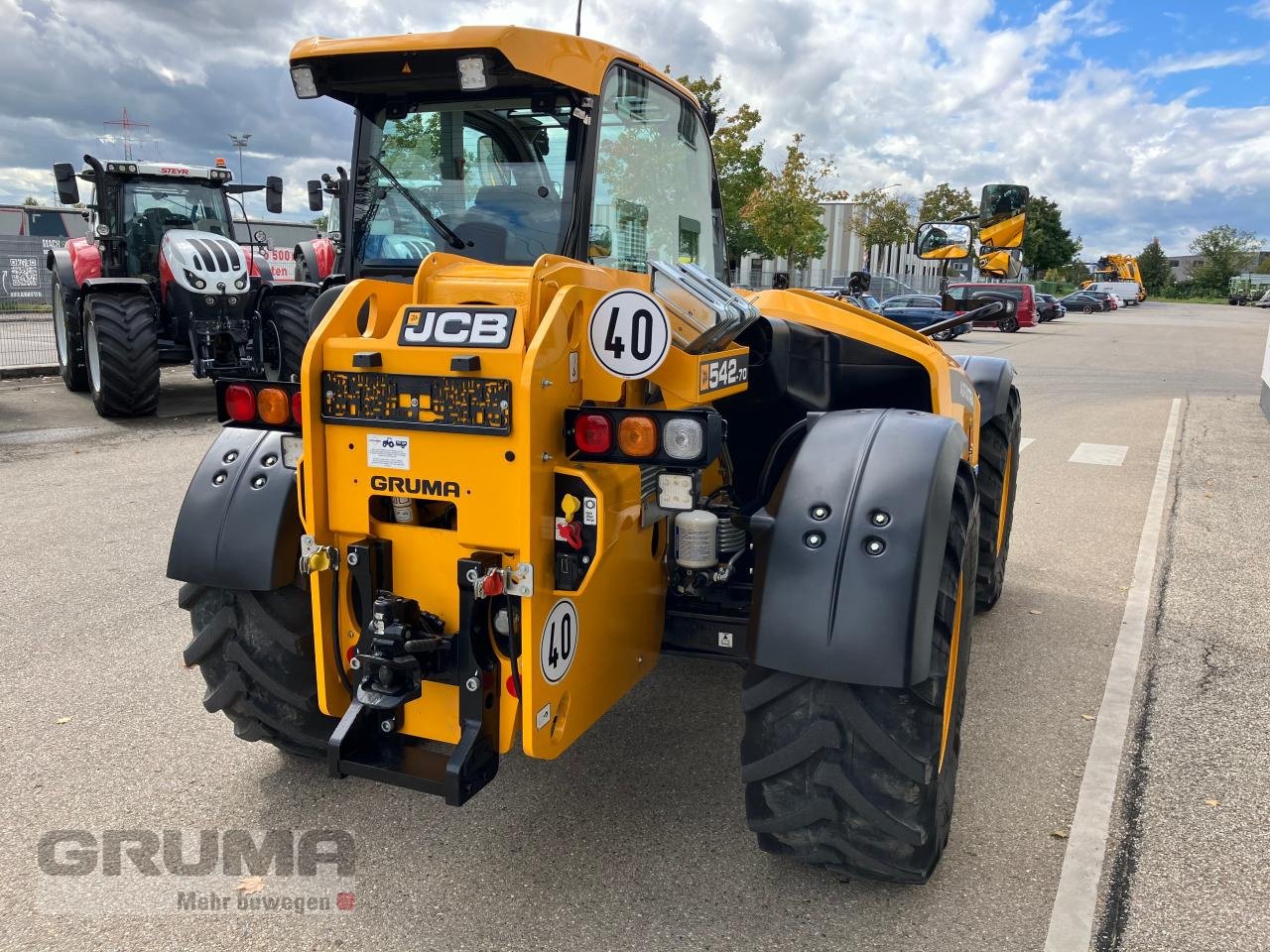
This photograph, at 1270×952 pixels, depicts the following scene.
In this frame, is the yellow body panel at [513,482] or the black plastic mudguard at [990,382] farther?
the black plastic mudguard at [990,382]

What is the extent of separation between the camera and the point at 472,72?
308 centimetres

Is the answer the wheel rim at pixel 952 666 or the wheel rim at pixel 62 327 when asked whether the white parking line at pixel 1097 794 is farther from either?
the wheel rim at pixel 62 327

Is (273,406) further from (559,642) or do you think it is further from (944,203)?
(944,203)

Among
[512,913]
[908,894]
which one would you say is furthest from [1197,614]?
[512,913]

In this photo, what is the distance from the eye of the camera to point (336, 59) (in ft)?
10.9

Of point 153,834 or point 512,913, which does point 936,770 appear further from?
point 153,834

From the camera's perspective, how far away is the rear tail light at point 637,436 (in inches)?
101

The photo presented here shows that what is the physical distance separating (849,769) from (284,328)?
34.3 ft

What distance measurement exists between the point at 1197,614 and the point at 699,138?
12.8 feet

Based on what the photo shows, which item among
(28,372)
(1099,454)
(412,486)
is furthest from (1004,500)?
(28,372)

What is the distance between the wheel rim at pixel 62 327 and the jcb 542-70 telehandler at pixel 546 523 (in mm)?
11467

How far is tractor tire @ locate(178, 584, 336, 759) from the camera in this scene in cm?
320

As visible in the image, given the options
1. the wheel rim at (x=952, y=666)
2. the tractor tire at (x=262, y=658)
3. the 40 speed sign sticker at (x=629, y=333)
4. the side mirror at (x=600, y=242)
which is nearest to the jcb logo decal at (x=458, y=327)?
the 40 speed sign sticker at (x=629, y=333)

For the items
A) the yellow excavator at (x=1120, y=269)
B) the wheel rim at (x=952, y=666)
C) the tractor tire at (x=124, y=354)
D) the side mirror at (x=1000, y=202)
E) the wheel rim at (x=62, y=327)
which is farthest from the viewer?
the yellow excavator at (x=1120, y=269)
